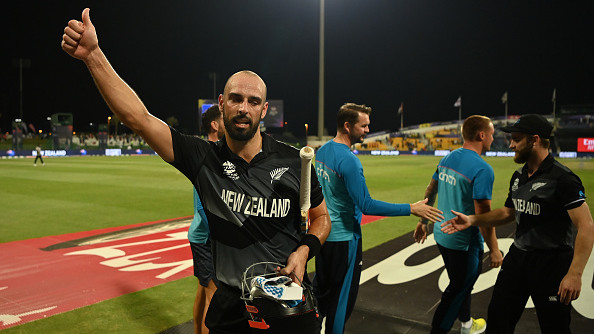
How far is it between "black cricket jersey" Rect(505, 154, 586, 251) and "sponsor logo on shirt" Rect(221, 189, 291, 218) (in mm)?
2126

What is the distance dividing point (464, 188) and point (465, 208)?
0.20 meters

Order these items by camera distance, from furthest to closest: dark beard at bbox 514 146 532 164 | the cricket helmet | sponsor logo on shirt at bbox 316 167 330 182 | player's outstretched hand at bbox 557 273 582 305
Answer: sponsor logo on shirt at bbox 316 167 330 182 → dark beard at bbox 514 146 532 164 → player's outstretched hand at bbox 557 273 582 305 → the cricket helmet

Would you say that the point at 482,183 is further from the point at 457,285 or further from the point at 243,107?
the point at 243,107

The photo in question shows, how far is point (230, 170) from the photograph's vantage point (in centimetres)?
258

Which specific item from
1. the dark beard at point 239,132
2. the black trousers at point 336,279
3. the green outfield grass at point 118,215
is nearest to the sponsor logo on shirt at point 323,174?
the black trousers at point 336,279

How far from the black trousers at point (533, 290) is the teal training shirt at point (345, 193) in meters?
0.95

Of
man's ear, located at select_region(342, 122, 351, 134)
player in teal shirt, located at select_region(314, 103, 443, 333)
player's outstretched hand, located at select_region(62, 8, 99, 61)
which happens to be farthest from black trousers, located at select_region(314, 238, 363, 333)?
player's outstretched hand, located at select_region(62, 8, 99, 61)

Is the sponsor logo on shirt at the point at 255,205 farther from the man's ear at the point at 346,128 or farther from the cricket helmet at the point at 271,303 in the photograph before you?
the man's ear at the point at 346,128

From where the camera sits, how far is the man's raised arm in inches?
89.2

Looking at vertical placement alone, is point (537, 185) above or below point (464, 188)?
above

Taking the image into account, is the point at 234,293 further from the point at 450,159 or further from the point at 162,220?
the point at 162,220

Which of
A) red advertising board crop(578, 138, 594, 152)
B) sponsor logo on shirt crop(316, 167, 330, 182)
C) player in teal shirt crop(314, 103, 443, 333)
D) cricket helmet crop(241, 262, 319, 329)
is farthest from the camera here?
red advertising board crop(578, 138, 594, 152)

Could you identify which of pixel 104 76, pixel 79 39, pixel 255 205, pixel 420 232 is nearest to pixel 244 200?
pixel 255 205

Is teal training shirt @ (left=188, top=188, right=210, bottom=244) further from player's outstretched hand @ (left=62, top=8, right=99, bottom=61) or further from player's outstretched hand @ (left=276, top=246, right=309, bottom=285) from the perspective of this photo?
player's outstretched hand @ (left=62, top=8, right=99, bottom=61)
